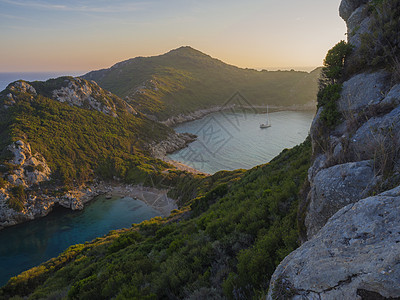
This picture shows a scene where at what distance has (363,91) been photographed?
7.30 meters

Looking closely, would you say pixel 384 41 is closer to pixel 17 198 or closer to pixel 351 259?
pixel 351 259

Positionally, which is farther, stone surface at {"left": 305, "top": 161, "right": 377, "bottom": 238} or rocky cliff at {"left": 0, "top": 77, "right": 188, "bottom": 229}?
rocky cliff at {"left": 0, "top": 77, "right": 188, "bottom": 229}

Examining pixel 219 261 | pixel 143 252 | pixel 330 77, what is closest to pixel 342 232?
pixel 219 261

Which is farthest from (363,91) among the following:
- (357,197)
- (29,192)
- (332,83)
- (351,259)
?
(29,192)

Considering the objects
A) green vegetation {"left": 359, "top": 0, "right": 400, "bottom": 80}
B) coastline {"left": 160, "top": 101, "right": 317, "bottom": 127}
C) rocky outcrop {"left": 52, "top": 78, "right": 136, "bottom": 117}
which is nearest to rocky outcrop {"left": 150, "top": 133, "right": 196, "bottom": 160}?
rocky outcrop {"left": 52, "top": 78, "right": 136, "bottom": 117}

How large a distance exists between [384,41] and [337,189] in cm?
626

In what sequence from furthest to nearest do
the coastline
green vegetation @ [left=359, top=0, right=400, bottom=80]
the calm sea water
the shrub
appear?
the coastline < the calm sea water < the shrub < green vegetation @ [left=359, top=0, right=400, bottom=80]

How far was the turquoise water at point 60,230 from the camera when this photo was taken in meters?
35.7

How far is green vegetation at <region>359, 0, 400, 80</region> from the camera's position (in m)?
7.23

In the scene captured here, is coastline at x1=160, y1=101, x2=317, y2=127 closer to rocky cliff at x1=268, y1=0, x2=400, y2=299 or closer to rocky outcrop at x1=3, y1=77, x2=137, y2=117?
rocky outcrop at x1=3, y1=77, x2=137, y2=117

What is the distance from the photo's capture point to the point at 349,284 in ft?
9.18

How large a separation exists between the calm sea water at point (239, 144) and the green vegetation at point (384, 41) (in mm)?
55866

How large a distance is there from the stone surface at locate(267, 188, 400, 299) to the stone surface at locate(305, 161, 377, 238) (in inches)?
44.4

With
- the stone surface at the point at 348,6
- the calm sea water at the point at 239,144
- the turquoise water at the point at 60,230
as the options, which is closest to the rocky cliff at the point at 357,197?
the stone surface at the point at 348,6
